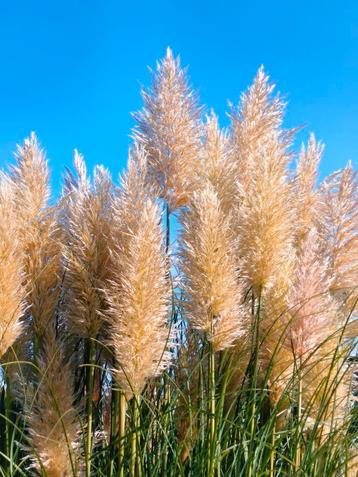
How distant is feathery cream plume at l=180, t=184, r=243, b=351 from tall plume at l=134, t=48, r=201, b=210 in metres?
0.71

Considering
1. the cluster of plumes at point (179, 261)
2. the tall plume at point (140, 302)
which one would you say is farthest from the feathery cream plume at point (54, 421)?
the tall plume at point (140, 302)

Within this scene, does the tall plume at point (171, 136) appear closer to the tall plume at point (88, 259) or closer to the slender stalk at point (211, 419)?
the tall plume at point (88, 259)

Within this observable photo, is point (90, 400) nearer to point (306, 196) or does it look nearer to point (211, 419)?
point (211, 419)

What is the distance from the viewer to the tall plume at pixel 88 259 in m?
3.65

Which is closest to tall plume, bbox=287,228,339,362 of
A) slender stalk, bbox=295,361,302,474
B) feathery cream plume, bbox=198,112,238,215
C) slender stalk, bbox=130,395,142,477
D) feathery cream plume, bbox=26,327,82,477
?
slender stalk, bbox=295,361,302,474

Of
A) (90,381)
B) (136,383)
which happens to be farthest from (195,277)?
(90,381)

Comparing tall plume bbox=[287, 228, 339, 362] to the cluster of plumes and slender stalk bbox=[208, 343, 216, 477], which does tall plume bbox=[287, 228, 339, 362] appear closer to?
the cluster of plumes

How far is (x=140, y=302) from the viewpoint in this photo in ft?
10.4

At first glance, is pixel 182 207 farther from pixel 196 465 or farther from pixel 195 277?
pixel 196 465

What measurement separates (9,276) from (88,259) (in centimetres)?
43

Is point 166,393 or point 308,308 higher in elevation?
point 308,308

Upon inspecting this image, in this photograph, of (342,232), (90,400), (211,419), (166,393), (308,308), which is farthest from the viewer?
(342,232)

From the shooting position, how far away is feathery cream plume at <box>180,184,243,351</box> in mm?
3318

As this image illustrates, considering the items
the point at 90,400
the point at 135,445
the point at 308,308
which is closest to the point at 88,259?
the point at 90,400
